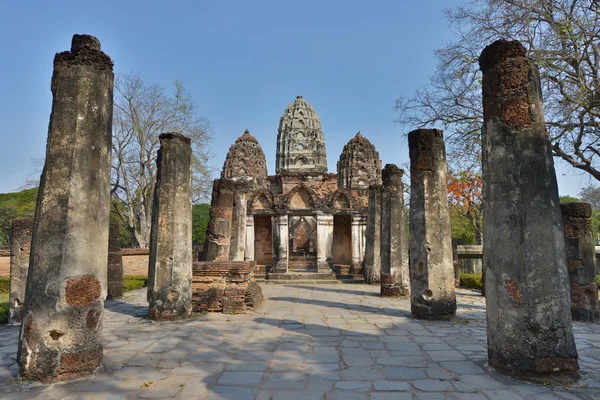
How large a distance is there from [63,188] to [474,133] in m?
9.96

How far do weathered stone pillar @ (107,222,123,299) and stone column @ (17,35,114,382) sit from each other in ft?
23.8

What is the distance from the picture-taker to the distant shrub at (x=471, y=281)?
13870 mm

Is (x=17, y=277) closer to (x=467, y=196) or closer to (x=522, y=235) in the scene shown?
(x=522, y=235)

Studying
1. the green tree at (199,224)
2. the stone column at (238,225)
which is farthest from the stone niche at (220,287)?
the green tree at (199,224)

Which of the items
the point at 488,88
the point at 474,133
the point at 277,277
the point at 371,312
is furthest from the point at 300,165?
the point at 488,88

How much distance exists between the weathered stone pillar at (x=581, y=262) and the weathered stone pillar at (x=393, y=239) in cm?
410

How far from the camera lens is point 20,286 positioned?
7469 mm

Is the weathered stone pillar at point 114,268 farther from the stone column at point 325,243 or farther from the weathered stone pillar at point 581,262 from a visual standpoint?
the weathered stone pillar at point 581,262

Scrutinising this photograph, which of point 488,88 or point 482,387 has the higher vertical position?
point 488,88

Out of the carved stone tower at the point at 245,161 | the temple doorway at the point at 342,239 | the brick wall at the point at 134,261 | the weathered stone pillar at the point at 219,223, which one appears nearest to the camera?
the weathered stone pillar at the point at 219,223

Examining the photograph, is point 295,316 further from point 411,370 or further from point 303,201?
point 303,201

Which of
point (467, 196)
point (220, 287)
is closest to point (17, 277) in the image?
point (220, 287)

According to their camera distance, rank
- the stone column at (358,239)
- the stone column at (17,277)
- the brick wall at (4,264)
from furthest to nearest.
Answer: the brick wall at (4,264) → the stone column at (358,239) → the stone column at (17,277)

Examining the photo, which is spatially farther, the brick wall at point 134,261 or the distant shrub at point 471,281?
the brick wall at point 134,261
